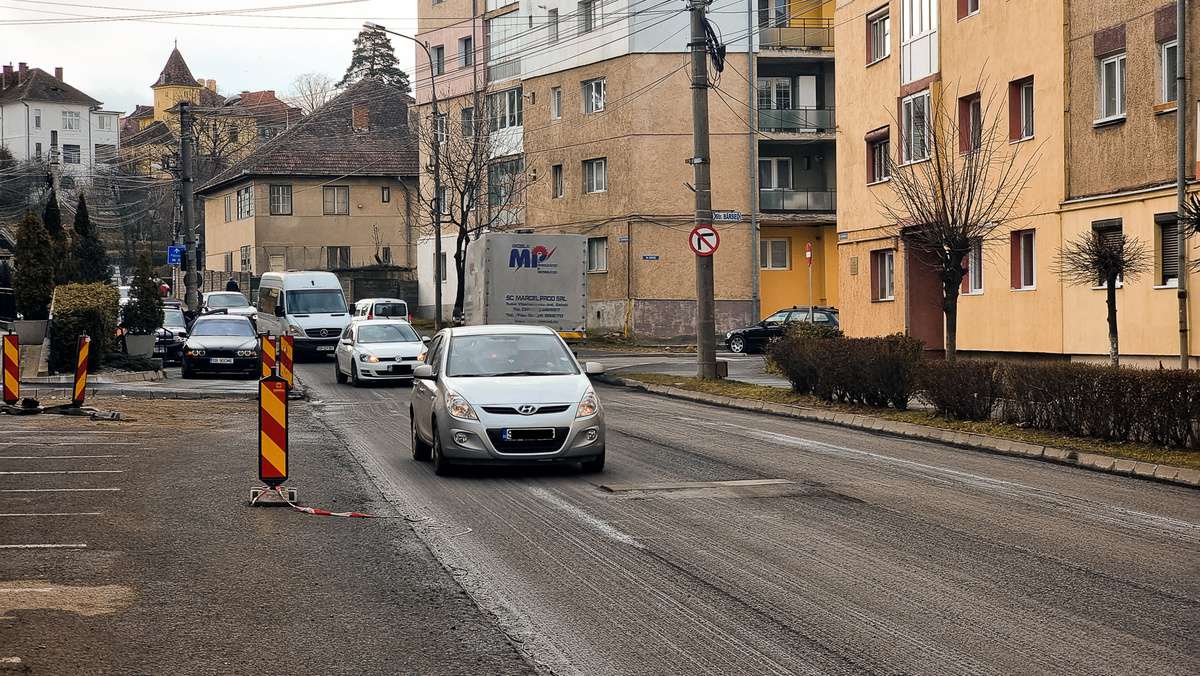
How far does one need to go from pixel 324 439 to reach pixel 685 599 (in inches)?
442

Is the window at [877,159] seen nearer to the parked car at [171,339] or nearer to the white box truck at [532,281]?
the white box truck at [532,281]

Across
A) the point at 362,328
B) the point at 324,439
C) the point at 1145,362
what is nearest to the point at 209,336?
the point at 362,328

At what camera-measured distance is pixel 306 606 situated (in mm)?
7805

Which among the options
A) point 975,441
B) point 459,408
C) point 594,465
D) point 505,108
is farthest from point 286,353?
point 505,108

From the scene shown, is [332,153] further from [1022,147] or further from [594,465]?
[594,465]

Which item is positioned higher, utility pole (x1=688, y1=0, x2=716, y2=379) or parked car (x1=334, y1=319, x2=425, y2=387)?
utility pole (x1=688, y1=0, x2=716, y2=379)

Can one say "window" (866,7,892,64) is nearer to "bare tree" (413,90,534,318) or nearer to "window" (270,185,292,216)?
"bare tree" (413,90,534,318)

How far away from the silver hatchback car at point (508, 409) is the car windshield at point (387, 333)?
16001mm

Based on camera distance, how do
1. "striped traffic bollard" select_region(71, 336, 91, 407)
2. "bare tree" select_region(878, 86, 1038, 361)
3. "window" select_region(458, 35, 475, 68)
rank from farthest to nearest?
"window" select_region(458, 35, 475, 68) → "bare tree" select_region(878, 86, 1038, 361) → "striped traffic bollard" select_region(71, 336, 91, 407)

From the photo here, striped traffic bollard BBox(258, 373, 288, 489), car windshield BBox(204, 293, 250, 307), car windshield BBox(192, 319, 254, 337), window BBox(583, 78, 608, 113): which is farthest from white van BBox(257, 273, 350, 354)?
striped traffic bollard BBox(258, 373, 288, 489)

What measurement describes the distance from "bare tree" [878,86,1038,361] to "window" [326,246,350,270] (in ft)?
147

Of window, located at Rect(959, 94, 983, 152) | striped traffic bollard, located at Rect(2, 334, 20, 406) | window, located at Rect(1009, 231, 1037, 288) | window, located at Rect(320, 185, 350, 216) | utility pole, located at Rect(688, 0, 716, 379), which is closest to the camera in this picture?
striped traffic bollard, located at Rect(2, 334, 20, 406)

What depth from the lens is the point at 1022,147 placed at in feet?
94.7

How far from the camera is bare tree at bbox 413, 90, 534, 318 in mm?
56406
